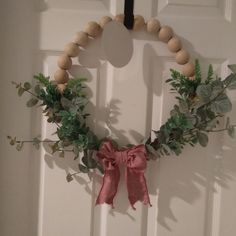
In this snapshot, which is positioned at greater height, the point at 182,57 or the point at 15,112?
the point at 182,57

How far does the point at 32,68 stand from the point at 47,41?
0.08 metres

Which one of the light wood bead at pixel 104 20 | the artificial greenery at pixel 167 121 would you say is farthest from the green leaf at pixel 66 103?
the light wood bead at pixel 104 20

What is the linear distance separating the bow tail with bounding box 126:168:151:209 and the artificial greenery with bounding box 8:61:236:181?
0.07 m

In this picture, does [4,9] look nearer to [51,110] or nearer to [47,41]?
[47,41]

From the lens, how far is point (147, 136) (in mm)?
1033

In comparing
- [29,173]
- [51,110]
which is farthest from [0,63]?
[29,173]

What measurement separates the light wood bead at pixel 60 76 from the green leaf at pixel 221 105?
1.27 feet

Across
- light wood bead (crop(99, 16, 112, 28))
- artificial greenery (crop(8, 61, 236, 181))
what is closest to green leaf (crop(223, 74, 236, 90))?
artificial greenery (crop(8, 61, 236, 181))

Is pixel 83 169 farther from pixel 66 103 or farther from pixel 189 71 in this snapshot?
pixel 189 71

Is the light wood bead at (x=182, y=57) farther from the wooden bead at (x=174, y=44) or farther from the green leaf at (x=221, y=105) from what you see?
the green leaf at (x=221, y=105)

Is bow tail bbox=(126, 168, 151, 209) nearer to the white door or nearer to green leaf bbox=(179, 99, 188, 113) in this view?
the white door

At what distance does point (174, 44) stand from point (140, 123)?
24cm

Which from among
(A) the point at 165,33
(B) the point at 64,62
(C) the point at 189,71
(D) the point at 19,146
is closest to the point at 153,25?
(A) the point at 165,33

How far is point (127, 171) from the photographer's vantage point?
0.97 meters
